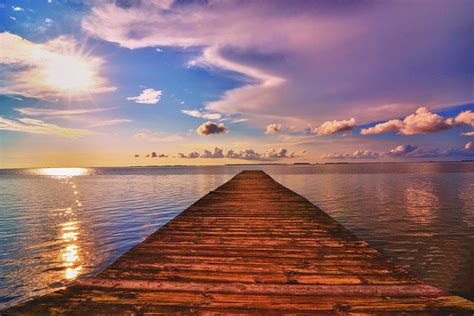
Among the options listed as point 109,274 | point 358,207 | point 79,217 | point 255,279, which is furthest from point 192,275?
point 358,207

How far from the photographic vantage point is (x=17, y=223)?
57.9 ft

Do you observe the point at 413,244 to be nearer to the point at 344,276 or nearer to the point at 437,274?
the point at 437,274

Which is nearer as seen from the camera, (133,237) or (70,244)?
(70,244)

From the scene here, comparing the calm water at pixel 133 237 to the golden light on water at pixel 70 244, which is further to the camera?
the golden light on water at pixel 70 244

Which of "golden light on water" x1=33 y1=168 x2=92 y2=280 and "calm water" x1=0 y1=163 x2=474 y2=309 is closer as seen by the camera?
"calm water" x1=0 y1=163 x2=474 y2=309

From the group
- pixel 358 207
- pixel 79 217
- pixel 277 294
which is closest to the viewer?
pixel 277 294

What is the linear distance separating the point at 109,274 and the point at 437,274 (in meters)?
9.95

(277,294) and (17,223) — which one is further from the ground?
(277,294)

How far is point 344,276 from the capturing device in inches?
158

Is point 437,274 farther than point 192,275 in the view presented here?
Yes

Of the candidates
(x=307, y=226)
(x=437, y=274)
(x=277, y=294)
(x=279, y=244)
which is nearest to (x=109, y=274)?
(x=277, y=294)

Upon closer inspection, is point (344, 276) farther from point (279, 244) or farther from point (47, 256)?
point (47, 256)

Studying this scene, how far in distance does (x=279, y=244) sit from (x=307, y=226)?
2080mm

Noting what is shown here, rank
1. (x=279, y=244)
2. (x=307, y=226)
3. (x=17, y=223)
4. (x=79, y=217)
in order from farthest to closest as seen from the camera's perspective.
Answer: (x=79, y=217) < (x=17, y=223) < (x=307, y=226) < (x=279, y=244)
